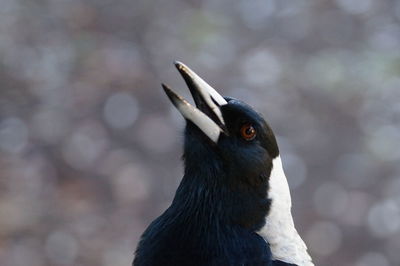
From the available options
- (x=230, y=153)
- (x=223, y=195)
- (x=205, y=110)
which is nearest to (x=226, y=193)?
(x=223, y=195)

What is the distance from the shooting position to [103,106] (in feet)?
21.0

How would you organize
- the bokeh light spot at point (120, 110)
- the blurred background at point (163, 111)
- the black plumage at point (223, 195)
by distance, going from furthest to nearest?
the bokeh light spot at point (120, 110)
the blurred background at point (163, 111)
the black plumage at point (223, 195)

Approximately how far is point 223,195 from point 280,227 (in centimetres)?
21

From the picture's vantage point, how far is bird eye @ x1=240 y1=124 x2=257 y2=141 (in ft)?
9.82

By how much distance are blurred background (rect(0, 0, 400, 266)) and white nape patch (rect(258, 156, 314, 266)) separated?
8.15 ft

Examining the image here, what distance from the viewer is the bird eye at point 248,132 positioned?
9.82ft

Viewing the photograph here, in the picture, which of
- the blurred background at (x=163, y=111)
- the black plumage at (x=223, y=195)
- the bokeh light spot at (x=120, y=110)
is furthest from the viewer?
the bokeh light spot at (x=120, y=110)

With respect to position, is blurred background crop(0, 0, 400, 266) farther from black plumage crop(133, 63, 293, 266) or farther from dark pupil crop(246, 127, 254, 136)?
dark pupil crop(246, 127, 254, 136)

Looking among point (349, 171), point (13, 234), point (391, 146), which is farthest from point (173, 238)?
point (391, 146)

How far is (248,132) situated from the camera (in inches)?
118

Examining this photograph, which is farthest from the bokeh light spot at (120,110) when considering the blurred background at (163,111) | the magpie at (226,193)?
the magpie at (226,193)

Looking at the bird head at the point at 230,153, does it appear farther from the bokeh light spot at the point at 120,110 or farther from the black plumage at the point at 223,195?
the bokeh light spot at the point at 120,110

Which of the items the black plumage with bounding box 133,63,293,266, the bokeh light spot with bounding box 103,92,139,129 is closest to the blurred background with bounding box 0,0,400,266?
the bokeh light spot with bounding box 103,92,139,129

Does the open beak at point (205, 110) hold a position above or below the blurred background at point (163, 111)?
below
